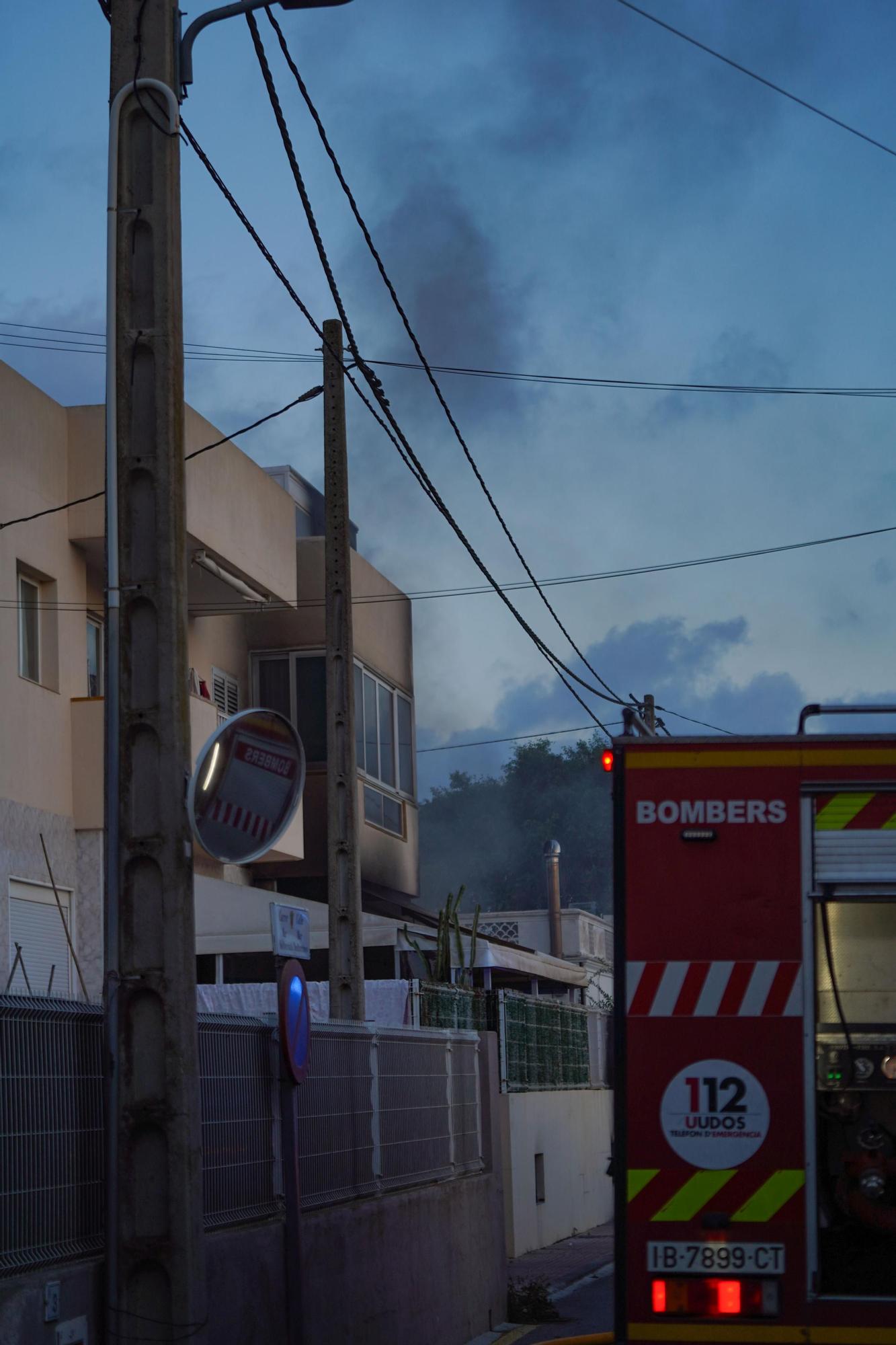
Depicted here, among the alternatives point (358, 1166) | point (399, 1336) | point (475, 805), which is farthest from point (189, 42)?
point (475, 805)

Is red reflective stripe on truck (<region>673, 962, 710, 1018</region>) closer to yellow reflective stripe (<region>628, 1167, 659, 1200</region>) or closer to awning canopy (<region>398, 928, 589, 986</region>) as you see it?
yellow reflective stripe (<region>628, 1167, 659, 1200</region>)

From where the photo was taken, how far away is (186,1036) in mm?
7188

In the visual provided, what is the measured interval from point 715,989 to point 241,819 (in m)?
2.34

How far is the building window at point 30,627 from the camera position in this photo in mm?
18438

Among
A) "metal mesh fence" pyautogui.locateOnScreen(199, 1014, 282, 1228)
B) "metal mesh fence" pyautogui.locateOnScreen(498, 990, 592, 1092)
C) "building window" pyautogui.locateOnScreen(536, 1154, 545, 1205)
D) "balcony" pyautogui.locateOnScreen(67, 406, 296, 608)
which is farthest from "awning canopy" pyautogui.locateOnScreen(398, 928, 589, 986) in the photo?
"metal mesh fence" pyautogui.locateOnScreen(199, 1014, 282, 1228)

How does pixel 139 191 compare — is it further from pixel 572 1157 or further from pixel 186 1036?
pixel 572 1157

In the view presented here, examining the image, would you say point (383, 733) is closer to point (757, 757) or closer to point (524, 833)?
point (757, 757)

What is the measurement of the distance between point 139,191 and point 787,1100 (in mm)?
4668

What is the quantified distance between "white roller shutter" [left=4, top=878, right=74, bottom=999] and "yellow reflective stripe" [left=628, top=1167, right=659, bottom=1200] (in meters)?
12.1

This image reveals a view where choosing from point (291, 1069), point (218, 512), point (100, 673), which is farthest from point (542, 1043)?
point (291, 1069)

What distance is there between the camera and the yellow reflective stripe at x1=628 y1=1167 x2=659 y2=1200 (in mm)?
5820

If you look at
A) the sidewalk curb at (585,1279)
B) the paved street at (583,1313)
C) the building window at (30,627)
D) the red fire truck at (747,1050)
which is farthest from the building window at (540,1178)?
the red fire truck at (747,1050)

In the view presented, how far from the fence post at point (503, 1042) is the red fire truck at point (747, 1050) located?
14456 mm

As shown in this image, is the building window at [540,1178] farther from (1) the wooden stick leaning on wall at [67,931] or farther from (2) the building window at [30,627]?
(2) the building window at [30,627]
